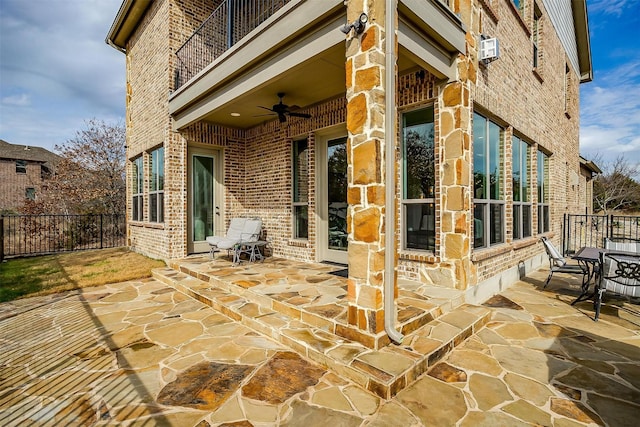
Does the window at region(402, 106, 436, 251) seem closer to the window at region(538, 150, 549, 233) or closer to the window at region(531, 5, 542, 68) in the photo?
the window at region(538, 150, 549, 233)

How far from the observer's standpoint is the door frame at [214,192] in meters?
6.88

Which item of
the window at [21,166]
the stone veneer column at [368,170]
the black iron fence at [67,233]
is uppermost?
the window at [21,166]

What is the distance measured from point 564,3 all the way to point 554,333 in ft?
34.7

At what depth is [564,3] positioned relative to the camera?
353 inches

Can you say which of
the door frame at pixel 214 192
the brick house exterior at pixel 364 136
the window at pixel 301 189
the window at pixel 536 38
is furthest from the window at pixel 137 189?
the window at pixel 536 38

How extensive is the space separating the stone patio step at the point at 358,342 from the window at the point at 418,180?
3.83 ft

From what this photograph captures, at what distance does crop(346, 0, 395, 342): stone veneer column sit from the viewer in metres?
2.66

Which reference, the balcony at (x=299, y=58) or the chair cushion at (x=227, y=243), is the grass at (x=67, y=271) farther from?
the balcony at (x=299, y=58)

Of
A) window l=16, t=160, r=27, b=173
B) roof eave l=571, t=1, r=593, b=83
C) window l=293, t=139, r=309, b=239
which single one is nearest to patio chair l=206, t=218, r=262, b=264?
window l=293, t=139, r=309, b=239

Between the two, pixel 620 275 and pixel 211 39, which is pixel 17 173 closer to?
pixel 211 39

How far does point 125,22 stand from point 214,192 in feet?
17.8

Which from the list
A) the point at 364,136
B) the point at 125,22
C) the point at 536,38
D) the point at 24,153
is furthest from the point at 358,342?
the point at 24,153

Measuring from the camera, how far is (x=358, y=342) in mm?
2723

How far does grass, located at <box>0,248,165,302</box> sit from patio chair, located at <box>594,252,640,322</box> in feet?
23.9
